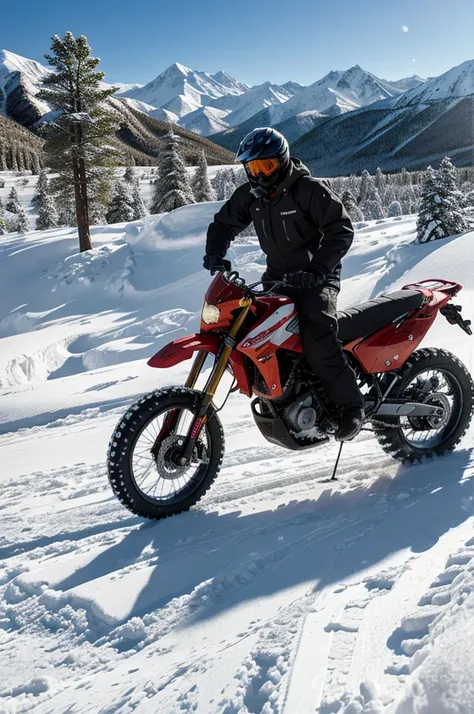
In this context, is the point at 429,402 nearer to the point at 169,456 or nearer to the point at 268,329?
the point at 268,329

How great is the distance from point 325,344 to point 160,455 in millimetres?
1320

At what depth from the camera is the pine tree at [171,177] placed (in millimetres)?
37562

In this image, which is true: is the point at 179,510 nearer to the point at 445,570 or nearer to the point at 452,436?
the point at 445,570

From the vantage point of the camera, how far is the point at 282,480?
13.2 ft

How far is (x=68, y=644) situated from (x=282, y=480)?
198cm

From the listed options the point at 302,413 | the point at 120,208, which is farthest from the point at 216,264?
the point at 120,208

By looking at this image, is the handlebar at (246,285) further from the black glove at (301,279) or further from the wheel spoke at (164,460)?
the wheel spoke at (164,460)

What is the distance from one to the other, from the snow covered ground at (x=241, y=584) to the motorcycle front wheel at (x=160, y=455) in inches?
6.3

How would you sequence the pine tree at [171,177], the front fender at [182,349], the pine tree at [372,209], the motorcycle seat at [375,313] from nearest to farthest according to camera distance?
the front fender at [182,349]
the motorcycle seat at [375,313]
the pine tree at [171,177]
the pine tree at [372,209]

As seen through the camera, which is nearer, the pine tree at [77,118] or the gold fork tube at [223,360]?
the gold fork tube at [223,360]

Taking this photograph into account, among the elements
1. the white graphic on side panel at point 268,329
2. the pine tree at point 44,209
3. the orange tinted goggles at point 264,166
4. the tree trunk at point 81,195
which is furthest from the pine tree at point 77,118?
the pine tree at point 44,209

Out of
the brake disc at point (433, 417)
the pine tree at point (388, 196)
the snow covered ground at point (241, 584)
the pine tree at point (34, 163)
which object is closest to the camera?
the snow covered ground at point (241, 584)

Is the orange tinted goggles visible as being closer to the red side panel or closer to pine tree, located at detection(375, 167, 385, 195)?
the red side panel

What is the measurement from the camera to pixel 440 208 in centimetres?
2016
